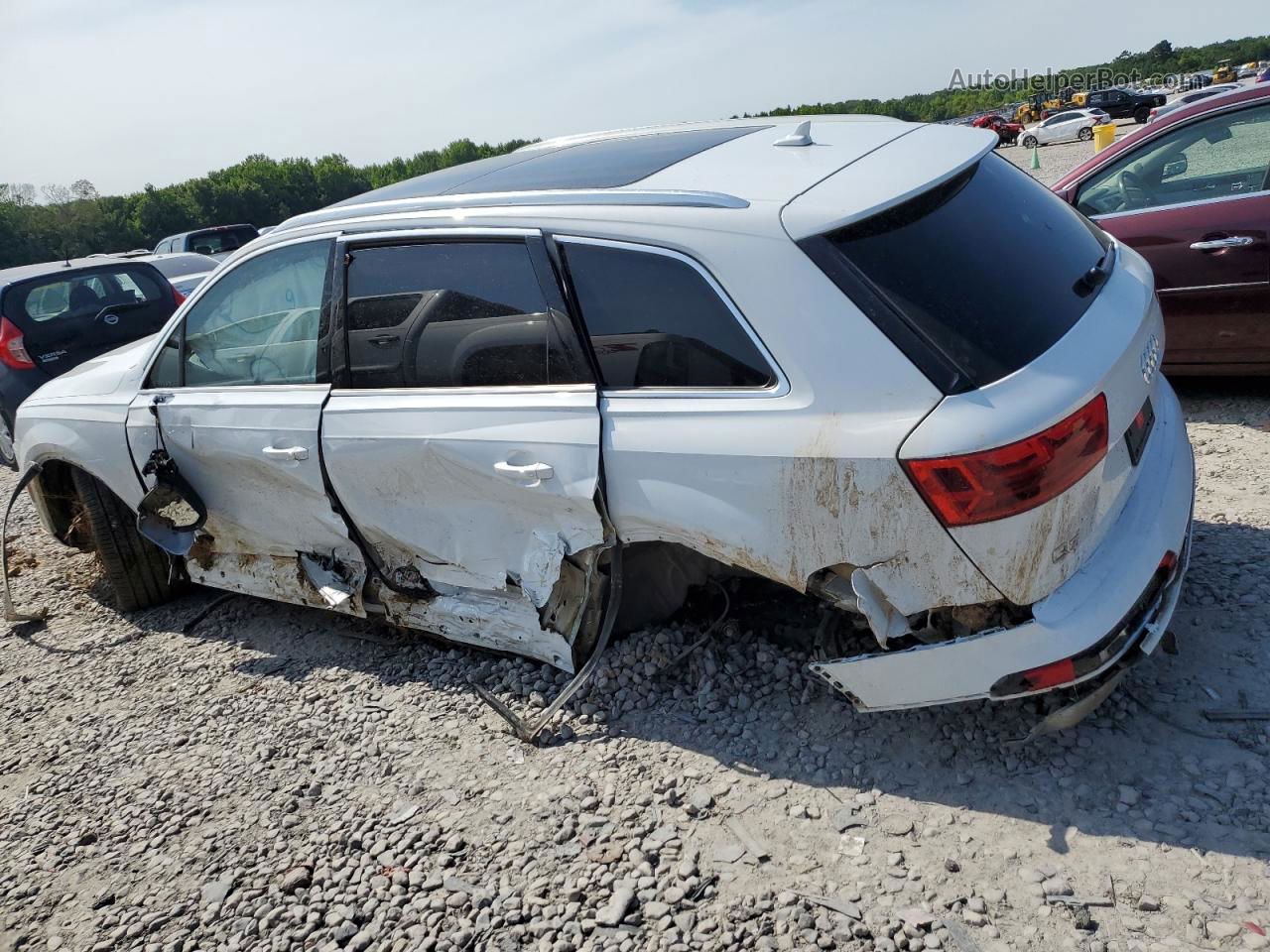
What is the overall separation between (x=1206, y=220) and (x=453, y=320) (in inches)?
153

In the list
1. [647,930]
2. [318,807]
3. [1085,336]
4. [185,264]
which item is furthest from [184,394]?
[185,264]

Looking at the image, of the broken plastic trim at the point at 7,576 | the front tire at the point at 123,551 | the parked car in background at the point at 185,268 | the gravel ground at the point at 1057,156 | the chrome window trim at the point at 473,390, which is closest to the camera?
the chrome window trim at the point at 473,390

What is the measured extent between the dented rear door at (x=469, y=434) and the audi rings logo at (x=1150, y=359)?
157cm

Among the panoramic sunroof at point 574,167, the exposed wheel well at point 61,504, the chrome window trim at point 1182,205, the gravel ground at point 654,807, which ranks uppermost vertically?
the panoramic sunroof at point 574,167

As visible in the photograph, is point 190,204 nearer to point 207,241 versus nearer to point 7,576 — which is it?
point 207,241

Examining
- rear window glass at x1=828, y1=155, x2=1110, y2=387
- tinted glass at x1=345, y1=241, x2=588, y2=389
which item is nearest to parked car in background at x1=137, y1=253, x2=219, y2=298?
tinted glass at x1=345, y1=241, x2=588, y2=389

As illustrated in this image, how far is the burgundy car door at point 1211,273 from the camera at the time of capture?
15.5 ft

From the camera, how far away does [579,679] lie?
3.25m

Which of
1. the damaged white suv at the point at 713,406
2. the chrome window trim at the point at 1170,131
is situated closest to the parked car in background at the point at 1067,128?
the chrome window trim at the point at 1170,131

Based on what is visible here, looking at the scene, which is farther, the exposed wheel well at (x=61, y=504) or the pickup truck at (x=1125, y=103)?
the pickup truck at (x=1125, y=103)

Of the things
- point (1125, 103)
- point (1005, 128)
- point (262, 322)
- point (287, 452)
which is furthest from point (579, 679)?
point (1005, 128)

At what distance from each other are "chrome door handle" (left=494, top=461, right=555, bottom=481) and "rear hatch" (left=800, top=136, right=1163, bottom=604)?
1010 millimetres

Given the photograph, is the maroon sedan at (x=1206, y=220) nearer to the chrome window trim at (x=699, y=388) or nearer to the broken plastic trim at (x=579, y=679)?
the chrome window trim at (x=699, y=388)

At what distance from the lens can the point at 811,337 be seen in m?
2.50
